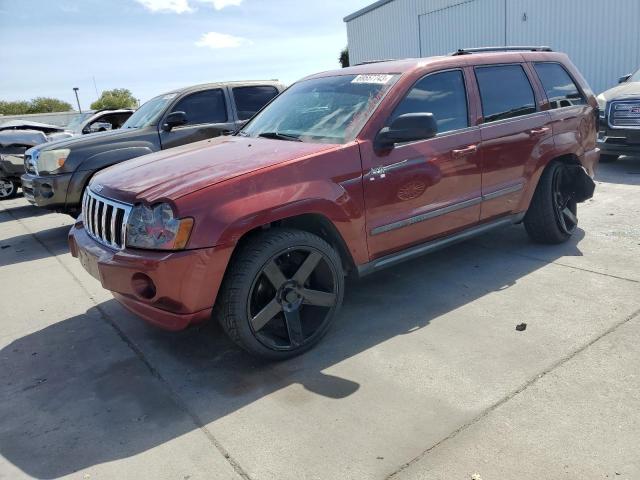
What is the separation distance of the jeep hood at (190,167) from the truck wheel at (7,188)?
8.54m

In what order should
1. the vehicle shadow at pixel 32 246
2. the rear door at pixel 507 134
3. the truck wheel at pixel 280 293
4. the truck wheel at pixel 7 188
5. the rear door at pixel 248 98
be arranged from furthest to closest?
the truck wheel at pixel 7 188
the rear door at pixel 248 98
the vehicle shadow at pixel 32 246
the rear door at pixel 507 134
the truck wheel at pixel 280 293

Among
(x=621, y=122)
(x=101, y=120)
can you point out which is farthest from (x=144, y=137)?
(x=621, y=122)

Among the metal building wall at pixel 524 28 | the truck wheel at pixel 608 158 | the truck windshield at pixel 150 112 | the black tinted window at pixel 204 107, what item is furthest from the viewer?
the metal building wall at pixel 524 28

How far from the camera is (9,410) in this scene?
9.76 feet

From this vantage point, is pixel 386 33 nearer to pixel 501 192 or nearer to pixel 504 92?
pixel 504 92

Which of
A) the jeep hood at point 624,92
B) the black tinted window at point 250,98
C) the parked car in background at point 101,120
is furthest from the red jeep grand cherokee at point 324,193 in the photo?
the parked car in background at point 101,120

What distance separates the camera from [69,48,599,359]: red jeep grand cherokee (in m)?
2.92

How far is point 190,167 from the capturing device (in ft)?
10.8

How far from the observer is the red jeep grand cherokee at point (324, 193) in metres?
2.92

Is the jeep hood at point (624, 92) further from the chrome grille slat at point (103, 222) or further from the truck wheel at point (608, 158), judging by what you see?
the chrome grille slat at point (103, 222)

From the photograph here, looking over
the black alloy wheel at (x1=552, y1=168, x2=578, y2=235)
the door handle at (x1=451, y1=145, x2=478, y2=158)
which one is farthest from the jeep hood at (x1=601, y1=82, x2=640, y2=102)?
the door handle at (x1=451, y1=145, x2=478, y2=158)

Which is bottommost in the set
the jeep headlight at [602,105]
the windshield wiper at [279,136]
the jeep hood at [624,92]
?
the jeep headlight at [602,105]

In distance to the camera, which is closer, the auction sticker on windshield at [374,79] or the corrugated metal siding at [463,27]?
the auction sticker on windshield at [374,79]

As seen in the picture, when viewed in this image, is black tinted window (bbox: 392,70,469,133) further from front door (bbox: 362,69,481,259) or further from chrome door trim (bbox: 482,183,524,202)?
chrome door trim (bbox: 482,183,524,202)
